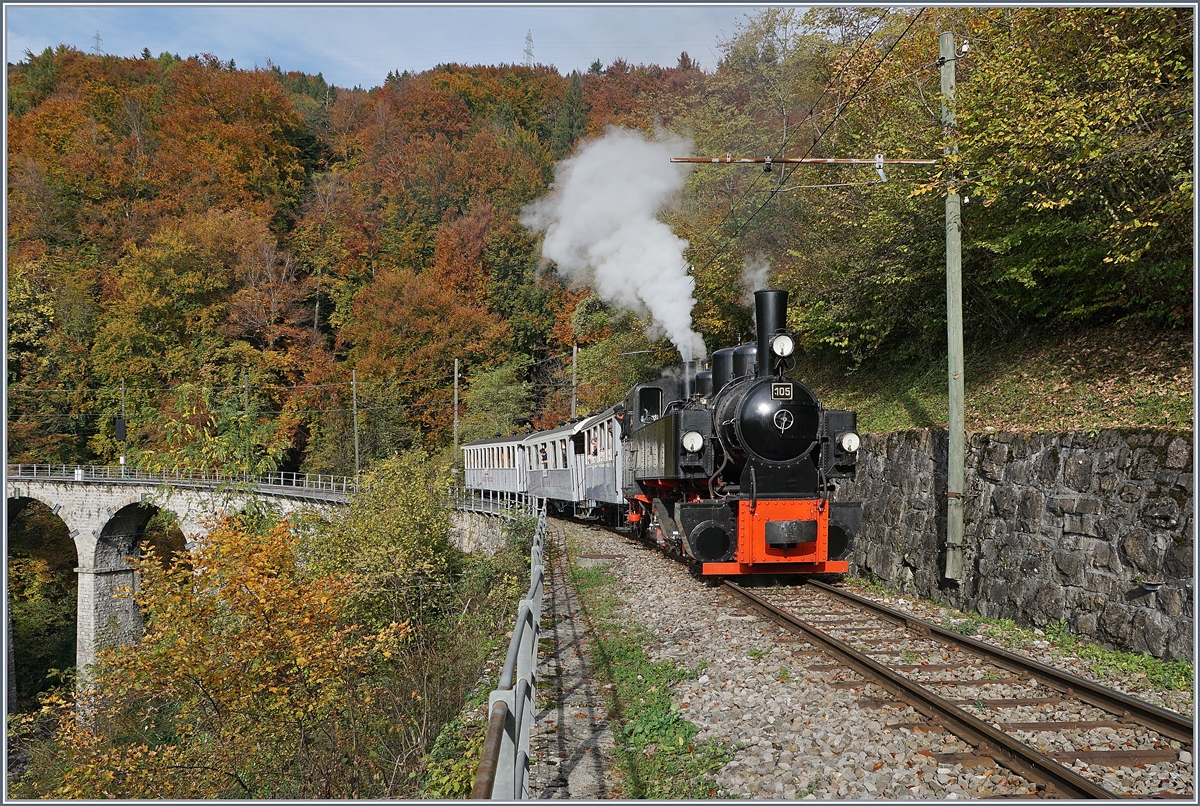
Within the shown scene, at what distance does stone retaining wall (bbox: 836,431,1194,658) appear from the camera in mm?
6898

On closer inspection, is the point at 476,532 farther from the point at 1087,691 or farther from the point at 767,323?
the point at 1087,691

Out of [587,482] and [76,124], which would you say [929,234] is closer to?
[587,482]

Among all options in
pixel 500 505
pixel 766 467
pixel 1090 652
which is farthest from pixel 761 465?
pixel 500 505

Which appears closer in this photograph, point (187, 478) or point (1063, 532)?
point (1063, 532)

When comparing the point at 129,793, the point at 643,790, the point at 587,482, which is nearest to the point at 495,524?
the point at 587,482

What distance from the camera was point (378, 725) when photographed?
8.72 m

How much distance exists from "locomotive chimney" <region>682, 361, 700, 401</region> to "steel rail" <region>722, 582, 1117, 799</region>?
634cm

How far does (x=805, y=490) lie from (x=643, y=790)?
21.0 feet

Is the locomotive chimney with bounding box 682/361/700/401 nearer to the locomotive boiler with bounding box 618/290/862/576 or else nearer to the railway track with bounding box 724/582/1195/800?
the locomotive boiler with bounding box 618/290/862/576

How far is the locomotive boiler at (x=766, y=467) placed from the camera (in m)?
9.95

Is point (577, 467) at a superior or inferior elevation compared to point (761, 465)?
inferior

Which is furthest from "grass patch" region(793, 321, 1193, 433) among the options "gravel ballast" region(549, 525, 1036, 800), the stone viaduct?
the stone viaduct

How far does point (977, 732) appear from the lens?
4730 millimetres

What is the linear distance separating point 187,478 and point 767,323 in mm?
40284
